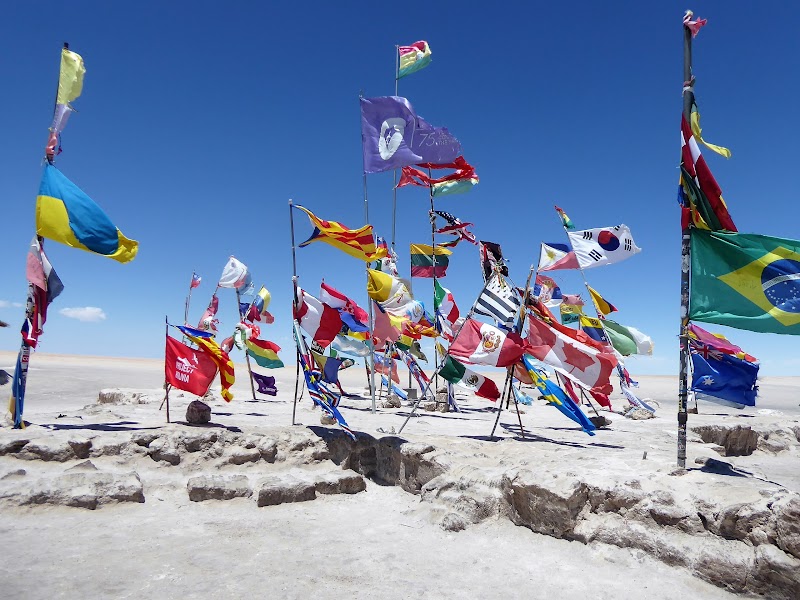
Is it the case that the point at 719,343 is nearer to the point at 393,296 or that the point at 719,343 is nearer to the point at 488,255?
the point at 488,255

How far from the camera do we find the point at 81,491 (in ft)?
30.3

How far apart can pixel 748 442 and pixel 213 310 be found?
21.1 m

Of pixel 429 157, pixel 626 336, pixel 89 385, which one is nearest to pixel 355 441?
pixel 429 157

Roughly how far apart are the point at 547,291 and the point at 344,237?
1237cm

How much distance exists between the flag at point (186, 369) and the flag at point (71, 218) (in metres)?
2.67

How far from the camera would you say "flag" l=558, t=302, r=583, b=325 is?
2216 cm

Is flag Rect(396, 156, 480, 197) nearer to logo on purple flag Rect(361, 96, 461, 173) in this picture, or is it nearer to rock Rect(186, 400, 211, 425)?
logo on purple flag Rect(361, 96, 461, 173)

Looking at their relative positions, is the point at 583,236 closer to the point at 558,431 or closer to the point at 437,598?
the point at 558,431

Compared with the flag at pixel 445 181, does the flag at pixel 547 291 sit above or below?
below

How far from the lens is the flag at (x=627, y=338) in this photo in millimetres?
18531

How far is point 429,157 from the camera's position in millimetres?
14078

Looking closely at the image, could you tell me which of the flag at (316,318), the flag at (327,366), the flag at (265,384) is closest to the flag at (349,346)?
the flag at (327,366)

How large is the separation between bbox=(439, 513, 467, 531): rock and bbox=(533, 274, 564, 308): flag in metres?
14.3

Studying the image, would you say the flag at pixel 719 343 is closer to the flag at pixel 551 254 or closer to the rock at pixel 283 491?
the flag at pixel 551 254
